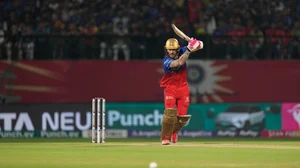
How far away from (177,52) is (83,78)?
1028cm

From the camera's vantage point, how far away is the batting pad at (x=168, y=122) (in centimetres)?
1872

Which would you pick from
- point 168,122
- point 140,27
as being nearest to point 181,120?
point 168,122

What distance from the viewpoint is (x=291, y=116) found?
2750cm

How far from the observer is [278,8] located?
3019 cm

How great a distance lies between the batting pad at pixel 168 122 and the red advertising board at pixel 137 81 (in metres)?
9.83

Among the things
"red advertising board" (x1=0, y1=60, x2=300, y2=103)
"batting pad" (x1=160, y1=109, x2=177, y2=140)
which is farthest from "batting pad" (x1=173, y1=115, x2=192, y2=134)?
"red advertising board" (x1=0, y1=60, x2=300, y2=103)

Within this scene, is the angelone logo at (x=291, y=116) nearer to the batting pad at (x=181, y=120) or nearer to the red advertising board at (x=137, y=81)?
the red advertising board at (x=137, y=81)

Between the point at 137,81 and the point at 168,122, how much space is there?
10.4 meters

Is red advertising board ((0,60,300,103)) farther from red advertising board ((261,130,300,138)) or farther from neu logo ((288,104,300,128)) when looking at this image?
red advertising board ((261,130,300,138))

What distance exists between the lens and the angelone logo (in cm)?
2742

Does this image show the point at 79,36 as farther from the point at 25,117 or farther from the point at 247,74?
the point at 247,74

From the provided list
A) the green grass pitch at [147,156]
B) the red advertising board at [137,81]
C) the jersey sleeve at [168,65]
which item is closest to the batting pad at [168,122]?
the green grass pitch at [147,156]

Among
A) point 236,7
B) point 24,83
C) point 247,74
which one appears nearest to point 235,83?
point 247,74

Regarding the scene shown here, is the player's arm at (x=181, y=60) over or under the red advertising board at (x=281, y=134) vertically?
over
